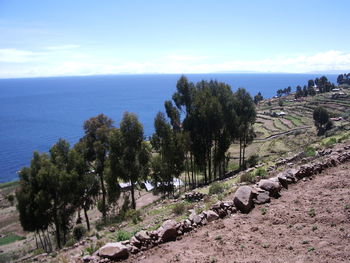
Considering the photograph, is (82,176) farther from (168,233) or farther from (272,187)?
(272,187)

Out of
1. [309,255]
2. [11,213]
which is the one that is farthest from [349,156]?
[11,213]

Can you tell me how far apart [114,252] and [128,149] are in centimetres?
1411

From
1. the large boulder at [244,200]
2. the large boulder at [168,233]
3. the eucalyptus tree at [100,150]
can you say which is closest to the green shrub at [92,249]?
the large boulder at [168,233]

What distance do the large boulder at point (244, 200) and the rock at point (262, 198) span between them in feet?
1.09

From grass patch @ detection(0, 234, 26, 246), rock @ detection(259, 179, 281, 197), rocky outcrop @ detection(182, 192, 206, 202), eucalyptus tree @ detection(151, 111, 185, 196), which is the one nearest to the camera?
rock @ detection(259, 179, 281, 197)

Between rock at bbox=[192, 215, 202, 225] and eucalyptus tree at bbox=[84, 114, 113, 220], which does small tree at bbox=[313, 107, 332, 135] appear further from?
rock at bbox=[192, 215, 202, 225]

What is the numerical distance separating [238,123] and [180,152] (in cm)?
834

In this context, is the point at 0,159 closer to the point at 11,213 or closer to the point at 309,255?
Answer: the point at 11,213

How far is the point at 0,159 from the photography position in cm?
8769

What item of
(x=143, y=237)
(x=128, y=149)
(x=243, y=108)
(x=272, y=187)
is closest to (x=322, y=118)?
(x=243, y=108)

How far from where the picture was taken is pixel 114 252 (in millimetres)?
8711

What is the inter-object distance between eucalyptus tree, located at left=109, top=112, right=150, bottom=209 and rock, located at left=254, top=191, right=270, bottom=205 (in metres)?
13.0

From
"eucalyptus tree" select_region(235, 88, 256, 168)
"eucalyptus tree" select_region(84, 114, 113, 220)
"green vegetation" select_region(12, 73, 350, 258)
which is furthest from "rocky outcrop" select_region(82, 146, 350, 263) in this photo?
"eucalyptus tree" select_region(235, 88, 256, 168)

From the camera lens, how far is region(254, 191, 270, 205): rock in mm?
11398
